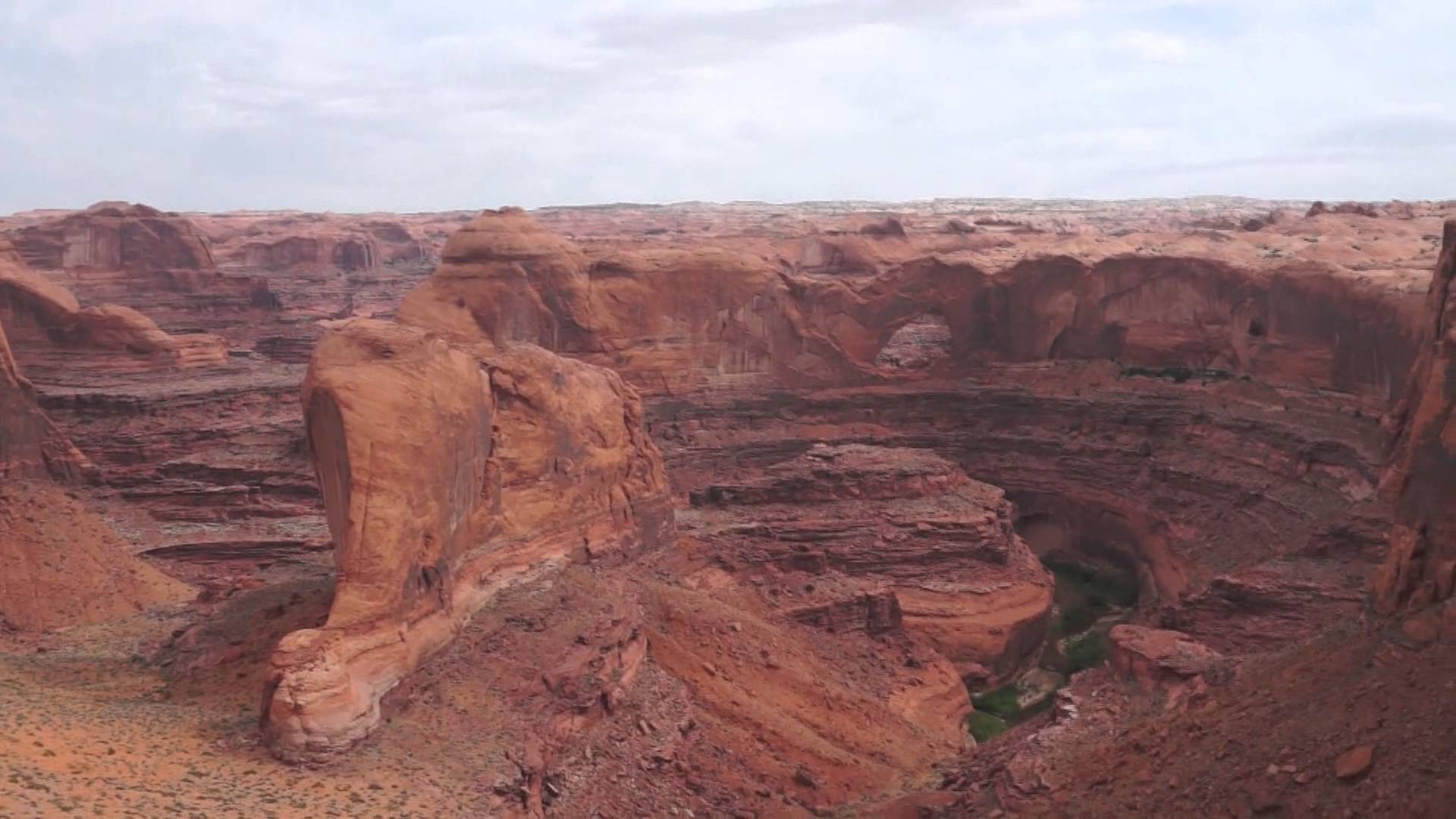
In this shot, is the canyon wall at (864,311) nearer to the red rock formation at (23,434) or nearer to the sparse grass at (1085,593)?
the sparse grass at (1085,593)

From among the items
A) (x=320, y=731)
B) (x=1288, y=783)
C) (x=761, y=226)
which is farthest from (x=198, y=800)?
(x=761, y=226)

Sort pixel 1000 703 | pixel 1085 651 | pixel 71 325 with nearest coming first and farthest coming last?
pixel 1000 703, pixel 1085 651, pixel 71 325

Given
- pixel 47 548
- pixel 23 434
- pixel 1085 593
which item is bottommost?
pixel 1085 593

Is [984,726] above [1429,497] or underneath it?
underneath

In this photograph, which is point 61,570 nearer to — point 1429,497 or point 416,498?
point 416,498

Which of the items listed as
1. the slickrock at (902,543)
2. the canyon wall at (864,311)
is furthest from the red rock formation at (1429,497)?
the canyon wall at (864,311)

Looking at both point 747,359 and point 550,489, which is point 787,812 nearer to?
point 550,489

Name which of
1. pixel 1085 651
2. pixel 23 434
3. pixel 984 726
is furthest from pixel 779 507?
pixel 23 434
